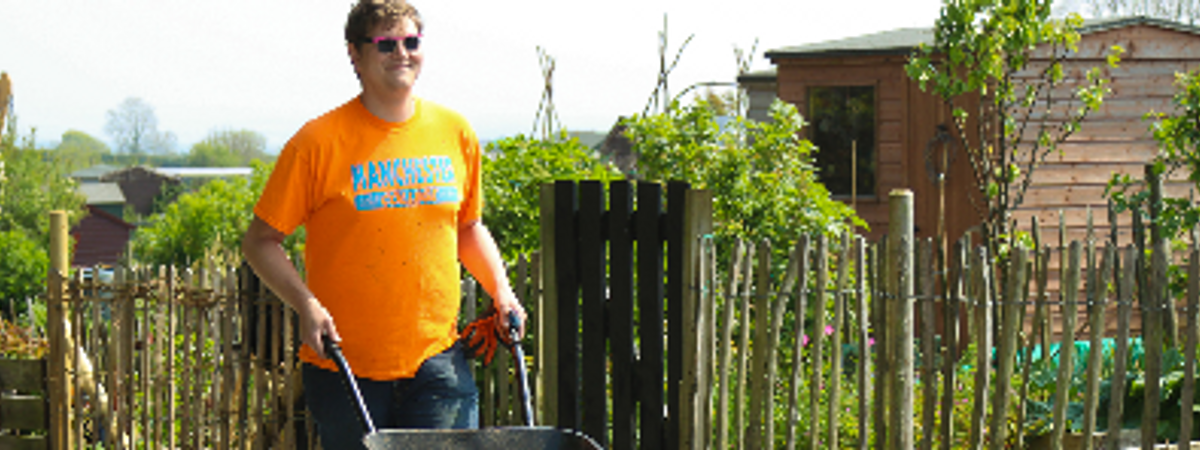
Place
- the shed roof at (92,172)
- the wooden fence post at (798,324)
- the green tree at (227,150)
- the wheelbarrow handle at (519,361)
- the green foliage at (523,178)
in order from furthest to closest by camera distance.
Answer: the green tree at (227,150), the shed roof at (92,172), the green foliage at (523,178), the wooden fence post at (798,324), the wheelbarrow handle at (519,361)

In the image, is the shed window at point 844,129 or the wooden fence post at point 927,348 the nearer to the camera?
the wooden fence post at point 927,348

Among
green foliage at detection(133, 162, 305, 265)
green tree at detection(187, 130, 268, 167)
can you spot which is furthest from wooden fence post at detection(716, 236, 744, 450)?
green tree at detection(187, 130, 268, 167)

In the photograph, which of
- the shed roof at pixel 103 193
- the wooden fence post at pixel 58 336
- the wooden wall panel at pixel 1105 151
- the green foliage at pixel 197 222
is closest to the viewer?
the wooden fence post at pixel 58 336

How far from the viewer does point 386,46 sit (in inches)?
115

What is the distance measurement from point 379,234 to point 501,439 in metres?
0.62

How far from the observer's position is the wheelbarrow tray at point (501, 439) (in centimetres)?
266

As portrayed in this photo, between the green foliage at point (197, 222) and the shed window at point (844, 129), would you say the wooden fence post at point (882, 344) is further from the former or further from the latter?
the green foliage at point (197, 222)

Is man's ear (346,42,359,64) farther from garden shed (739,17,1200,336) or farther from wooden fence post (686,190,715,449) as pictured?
garden shed (739,17,1200,336)

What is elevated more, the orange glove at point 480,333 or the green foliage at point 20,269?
the orange glove at point 480,333

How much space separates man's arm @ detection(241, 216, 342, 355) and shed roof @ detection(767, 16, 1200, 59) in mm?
7856

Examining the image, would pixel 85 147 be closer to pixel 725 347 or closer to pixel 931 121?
pixel 931 121

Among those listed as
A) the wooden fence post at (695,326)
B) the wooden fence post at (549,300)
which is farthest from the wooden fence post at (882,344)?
the wooden fence post at (549,300)

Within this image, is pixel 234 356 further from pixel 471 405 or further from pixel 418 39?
pixel 418 39

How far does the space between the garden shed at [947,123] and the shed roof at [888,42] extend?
11 millimetres
